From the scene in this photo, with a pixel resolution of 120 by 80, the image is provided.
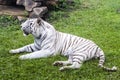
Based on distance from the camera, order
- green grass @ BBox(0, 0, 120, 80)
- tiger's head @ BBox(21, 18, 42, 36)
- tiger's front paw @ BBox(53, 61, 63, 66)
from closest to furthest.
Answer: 1. green grass @ BBox(0, 0, 120, 80)
2. tiger's front paw @ BBox(53, 61, 63, 66)
3. tiger's head @ BBox(21, 18, 42, 36)

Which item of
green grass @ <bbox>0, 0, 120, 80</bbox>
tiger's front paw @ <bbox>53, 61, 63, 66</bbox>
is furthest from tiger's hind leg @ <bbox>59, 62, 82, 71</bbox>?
tiger's front paw @ <bbox>53, 61, 63, 66</bbox>

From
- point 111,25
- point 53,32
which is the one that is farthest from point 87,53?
point 111,25

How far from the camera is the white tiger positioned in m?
5.71

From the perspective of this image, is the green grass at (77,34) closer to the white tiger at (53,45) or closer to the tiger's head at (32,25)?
the white tiger at (53,45)

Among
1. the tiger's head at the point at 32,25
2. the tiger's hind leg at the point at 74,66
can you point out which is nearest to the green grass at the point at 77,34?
the tiger's hind leg at the point at 74,66

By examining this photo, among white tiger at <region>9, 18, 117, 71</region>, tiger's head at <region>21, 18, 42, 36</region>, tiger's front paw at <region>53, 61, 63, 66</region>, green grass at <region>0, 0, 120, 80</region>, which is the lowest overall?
green grass at <region>0, 0, 120, 80</region>

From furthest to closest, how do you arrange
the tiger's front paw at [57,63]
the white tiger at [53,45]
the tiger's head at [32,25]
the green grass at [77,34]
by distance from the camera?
1. the tiger's head at [32,25]
2. the white tiger at [53,45]
3. the tiger's front paw at [57,63]
4. the green grass at [77,34]

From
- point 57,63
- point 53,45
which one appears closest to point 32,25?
point 53,45

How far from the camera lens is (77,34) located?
7.40m

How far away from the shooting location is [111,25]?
830 cm

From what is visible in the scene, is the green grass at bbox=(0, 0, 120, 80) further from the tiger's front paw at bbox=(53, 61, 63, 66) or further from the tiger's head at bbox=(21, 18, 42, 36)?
the tiger's head at bbox=(21, 18, 42, 36)

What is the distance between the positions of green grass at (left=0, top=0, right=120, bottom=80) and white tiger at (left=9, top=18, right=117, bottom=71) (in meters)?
0.12

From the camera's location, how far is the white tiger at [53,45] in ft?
18.7

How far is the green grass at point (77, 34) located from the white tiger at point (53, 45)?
0.38 feet
